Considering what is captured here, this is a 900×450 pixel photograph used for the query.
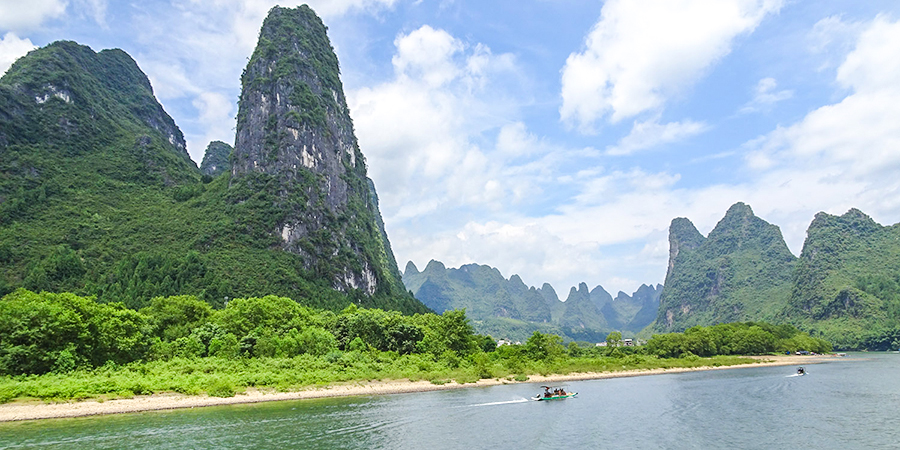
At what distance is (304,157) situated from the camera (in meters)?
108

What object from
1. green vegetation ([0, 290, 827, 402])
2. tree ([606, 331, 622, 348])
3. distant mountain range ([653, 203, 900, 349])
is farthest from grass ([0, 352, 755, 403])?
distant mountain range ([653, 203, 900, 349])

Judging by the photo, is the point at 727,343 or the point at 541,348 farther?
the point at 727,343

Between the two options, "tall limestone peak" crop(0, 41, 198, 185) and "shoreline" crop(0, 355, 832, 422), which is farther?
"tall limestone peak" crop(0, 41, 198, 185)

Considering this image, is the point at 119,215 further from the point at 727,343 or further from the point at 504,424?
the point at 727,343

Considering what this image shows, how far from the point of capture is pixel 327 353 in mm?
48906

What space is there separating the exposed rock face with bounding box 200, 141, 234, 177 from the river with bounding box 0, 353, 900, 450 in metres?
146

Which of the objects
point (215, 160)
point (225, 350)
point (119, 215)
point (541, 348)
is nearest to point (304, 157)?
point (119, 215)

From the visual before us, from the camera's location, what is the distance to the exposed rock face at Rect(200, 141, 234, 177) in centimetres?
16288

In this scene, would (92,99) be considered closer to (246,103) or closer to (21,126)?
(21,126)

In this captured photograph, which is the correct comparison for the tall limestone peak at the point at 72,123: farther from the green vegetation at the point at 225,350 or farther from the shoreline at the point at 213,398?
the shoreline at the point at 213,398

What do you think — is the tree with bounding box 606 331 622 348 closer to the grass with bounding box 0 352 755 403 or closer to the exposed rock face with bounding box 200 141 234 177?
the grass with bounding box 0 352 755 403

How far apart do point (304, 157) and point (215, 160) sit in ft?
242

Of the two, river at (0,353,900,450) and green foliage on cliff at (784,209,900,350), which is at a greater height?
green foliage on cliff at (784,209,900,350)

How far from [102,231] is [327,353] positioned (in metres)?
58.8
